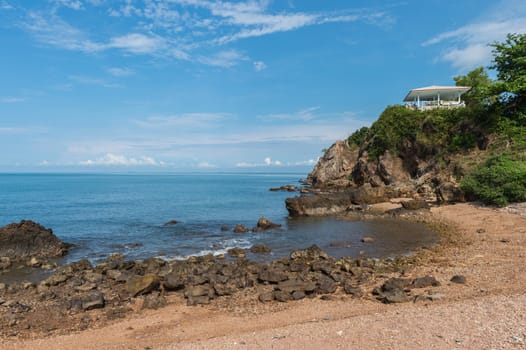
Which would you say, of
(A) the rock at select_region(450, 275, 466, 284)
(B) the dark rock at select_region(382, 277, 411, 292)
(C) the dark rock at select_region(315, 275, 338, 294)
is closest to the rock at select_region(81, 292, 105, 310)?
(C) the dark rock at select_region(315, 275, 338, 294)

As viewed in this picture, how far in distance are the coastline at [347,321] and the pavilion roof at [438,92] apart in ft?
149

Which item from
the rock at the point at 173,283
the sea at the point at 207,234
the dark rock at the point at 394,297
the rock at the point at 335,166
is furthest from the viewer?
the rock at the point at 335,166

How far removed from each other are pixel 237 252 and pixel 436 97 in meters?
51.5

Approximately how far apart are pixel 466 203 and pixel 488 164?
4359 mm

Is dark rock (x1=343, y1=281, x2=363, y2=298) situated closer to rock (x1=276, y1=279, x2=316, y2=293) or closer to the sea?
rock (x1=276, y1=279, x2=316, y2=293)

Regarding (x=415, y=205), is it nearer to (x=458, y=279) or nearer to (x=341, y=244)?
(x=341, y=244)

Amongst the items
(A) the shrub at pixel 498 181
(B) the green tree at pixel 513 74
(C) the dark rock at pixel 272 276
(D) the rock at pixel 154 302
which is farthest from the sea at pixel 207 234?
(B) the green tree at pixel 513 74

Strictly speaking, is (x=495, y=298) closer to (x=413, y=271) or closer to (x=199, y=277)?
(x=413, y=271)

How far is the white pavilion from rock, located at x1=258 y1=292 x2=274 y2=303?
51.1 m

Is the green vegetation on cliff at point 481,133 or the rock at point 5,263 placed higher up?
the green vegetation on cliff at point 481,133

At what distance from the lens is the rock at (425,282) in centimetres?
1280

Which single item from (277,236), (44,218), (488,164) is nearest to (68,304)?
(277,236)

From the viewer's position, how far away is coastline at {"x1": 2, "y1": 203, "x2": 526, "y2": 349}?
790 cm

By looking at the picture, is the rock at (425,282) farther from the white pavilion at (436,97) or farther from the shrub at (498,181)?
the white pavilion at (436,97)
